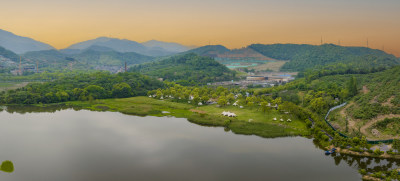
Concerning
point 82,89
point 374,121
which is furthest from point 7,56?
point 374,121

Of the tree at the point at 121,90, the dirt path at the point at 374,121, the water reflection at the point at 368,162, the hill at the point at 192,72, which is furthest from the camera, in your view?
the hill at the point at 192,72

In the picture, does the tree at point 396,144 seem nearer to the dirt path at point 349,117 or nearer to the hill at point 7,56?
the dirt path at point 349,117

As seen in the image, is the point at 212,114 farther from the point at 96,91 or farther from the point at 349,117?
the point at 96,91

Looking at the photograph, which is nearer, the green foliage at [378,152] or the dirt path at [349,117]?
the green foliage at [378,152]

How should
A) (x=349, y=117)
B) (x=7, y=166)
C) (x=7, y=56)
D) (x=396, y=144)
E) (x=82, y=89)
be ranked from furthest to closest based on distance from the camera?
(x=7, y=56) < (x=82, y=89) < (x=349, y=117) < (x=396, y=144) < (x=7, y=166)

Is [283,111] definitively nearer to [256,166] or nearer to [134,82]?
[256,166]

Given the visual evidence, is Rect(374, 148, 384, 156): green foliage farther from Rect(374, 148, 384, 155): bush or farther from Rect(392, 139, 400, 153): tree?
Rect(392, 139, 400, 153): tree

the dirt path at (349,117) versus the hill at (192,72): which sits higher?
the hill at (192,72)

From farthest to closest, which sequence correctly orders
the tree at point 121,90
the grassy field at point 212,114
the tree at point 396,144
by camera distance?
the tree at point 121,90 → the grassy field at point 212,114 → the tree at point 396,144

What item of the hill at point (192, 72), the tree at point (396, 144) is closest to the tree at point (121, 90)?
the hill at point (192, 72)
